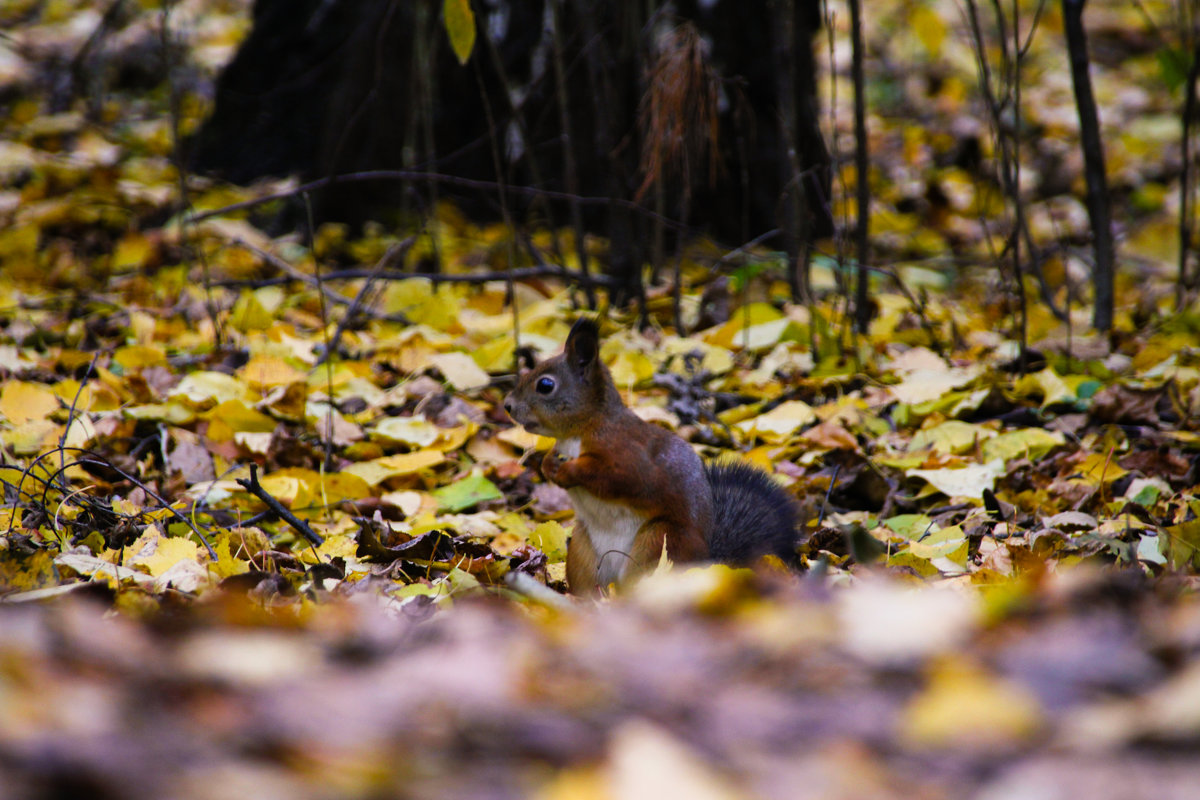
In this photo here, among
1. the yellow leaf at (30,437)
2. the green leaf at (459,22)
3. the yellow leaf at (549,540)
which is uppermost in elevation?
the green leaf at (459,22)

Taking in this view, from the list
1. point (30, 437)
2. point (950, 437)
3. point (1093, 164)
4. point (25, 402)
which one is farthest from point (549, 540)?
point (1093, 164)

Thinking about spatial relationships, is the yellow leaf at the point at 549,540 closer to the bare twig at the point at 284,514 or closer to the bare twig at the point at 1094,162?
the bare twig at the point at 284,514

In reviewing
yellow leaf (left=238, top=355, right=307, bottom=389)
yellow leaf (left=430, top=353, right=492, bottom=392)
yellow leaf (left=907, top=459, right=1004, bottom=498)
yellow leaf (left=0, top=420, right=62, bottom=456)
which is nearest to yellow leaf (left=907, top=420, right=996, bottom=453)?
yellow leaf (left=907, top=459, right=1004, bottom=498)

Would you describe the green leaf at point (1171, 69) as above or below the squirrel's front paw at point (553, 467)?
above

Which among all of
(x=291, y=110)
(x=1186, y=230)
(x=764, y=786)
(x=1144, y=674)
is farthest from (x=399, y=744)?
(x=291, y=110)

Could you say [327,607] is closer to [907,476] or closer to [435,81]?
[907,476]

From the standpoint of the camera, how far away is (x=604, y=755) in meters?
0.96

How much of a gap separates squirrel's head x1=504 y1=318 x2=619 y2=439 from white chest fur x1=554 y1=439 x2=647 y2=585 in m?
0.22

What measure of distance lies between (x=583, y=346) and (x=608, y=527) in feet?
1.62

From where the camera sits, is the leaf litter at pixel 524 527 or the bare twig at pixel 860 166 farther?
the bare twig at pixel 860 166

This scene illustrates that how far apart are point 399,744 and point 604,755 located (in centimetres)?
18

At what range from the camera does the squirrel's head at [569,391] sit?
2863 millimetres

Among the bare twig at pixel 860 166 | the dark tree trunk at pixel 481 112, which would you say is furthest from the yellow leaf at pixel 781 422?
the dark tree trunk at pixel 481 112

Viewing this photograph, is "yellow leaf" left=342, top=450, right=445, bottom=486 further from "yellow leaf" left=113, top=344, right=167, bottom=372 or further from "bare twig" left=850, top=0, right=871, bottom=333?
"bare twig" left=850, top=0, right=871, bottom=333
